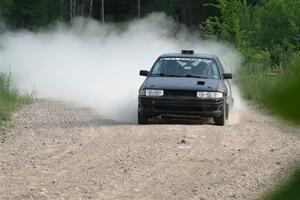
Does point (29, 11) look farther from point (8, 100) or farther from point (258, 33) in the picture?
point (8, 100)


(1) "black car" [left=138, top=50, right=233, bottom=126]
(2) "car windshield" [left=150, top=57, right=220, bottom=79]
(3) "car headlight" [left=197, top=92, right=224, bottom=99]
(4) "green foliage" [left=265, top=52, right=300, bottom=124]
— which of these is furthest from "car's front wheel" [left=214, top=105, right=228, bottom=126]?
(4) "green foliage" [left=265, top=52, right=300, bottom=124]

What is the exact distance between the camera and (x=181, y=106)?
14227 mm

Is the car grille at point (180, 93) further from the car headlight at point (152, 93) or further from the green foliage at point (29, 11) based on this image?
the green foliage at point (29, 11)

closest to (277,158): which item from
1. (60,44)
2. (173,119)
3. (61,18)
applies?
(173,119)

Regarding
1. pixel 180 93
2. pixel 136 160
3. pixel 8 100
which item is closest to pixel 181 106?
pixel 180 93

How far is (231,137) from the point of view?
12930 mm

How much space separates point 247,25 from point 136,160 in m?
26.6

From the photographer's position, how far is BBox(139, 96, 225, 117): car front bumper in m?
14.2

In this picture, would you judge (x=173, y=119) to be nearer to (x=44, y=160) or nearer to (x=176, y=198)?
(x=44, y=160)

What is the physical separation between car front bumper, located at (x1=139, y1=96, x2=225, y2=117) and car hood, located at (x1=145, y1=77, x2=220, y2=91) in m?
0.24

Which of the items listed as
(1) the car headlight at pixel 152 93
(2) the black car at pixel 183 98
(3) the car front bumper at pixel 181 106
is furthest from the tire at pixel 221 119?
(1) the car headlight at pixel 152 93

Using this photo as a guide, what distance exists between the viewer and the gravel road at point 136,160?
8031 mm

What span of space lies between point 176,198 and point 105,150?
3628mm

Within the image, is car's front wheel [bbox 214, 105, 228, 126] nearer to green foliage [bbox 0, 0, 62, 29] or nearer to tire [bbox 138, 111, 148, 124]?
tire [bbox 138, 111, 148, 124]
